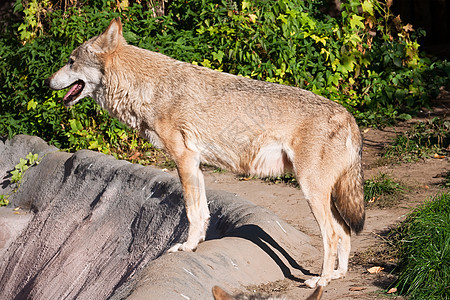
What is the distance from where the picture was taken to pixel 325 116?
17.8 ft

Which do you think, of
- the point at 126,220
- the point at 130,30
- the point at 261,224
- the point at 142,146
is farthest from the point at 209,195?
the point at 130,30

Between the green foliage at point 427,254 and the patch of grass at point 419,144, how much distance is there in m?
3.09

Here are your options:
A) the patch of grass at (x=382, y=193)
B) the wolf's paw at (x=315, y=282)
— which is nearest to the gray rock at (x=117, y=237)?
the wolf's paw at (x=315, y=282)

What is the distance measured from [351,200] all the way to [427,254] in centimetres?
81

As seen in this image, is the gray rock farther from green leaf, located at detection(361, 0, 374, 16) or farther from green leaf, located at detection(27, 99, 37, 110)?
green leaf, located at detection(361, 0, 374, 16)

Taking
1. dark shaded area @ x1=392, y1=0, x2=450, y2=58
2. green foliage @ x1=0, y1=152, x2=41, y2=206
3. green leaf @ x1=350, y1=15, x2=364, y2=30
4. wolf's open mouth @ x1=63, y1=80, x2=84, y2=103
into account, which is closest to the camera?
wolf's open mouth @ x1=63, y1=80, x2=84, y2=103

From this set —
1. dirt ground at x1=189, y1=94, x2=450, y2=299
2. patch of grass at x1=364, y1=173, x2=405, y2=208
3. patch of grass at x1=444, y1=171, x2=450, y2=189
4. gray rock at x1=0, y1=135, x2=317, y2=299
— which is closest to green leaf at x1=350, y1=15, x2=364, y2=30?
dirt ground at x1=189, y1=94, x2=450, y2=299

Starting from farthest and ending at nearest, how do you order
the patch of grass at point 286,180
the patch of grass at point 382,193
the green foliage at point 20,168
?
1. the green foliage at point 20,168
2. the patch of grass at point 286,180
3. the patch of grass at point 382,193

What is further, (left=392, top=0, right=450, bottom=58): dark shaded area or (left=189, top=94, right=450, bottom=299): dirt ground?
(left=392, top=0, right=450, bottom=58): dark shaded area

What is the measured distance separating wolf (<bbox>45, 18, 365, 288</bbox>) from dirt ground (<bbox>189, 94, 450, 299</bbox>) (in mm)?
232

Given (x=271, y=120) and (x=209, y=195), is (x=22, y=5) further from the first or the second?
(x=271, y=120)

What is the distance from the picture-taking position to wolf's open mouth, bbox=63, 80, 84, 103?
631 cm

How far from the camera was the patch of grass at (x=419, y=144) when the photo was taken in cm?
887

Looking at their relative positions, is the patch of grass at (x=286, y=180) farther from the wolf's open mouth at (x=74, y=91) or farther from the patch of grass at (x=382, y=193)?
the wolf's open mouth at (x=74, y=91)
